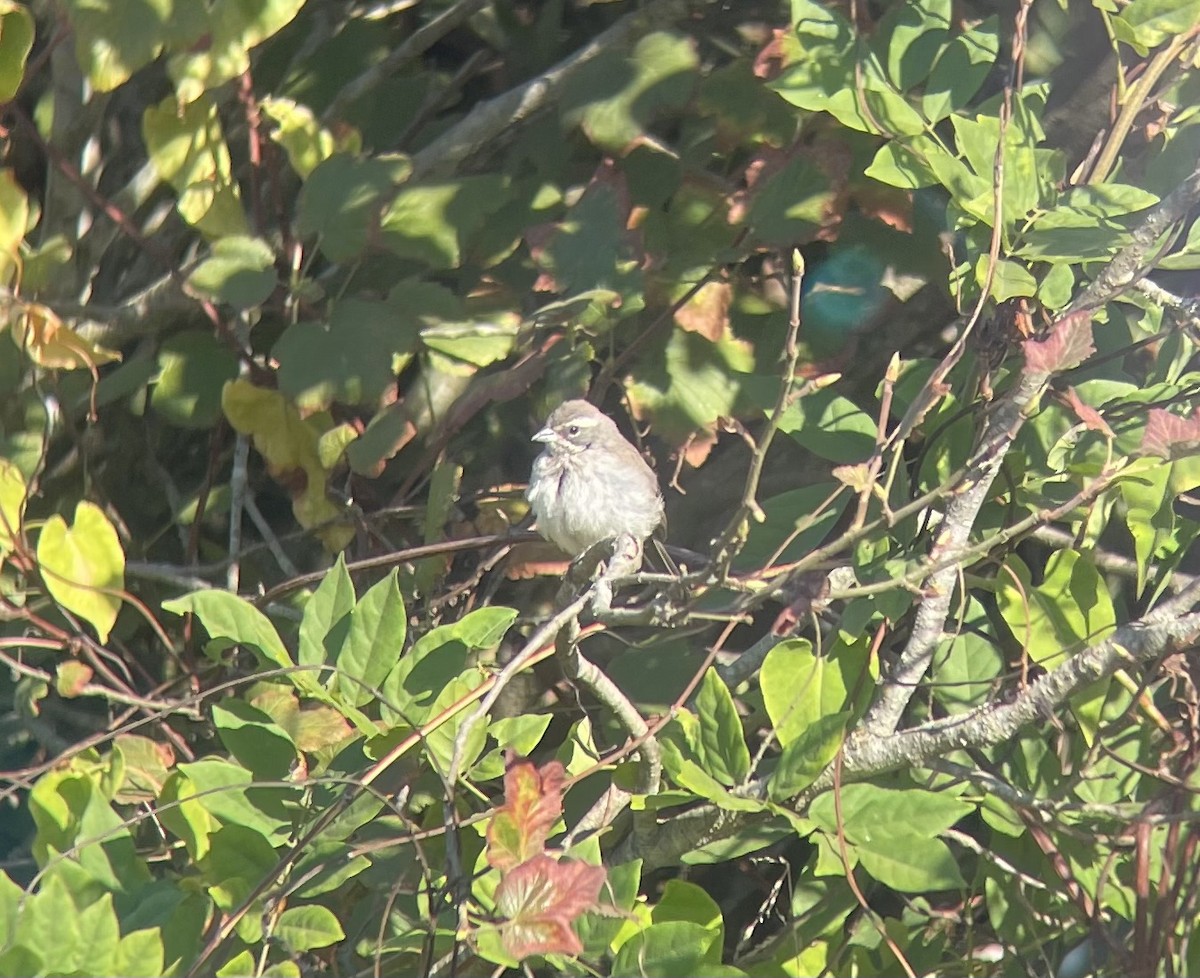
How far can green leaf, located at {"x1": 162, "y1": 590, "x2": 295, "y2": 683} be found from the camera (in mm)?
2658

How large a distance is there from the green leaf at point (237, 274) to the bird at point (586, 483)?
732mm

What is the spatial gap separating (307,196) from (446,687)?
1.17m

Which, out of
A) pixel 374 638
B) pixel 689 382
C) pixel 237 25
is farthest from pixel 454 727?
pixel 237 25

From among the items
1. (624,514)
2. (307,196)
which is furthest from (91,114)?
(624,514)

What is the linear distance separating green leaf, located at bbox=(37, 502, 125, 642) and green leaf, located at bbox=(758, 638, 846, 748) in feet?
4.81

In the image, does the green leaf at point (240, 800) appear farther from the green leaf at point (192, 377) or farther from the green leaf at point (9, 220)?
the green leaf at point (9, 220)

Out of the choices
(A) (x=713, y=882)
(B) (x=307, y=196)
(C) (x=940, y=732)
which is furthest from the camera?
(A) (x=713, y=882)

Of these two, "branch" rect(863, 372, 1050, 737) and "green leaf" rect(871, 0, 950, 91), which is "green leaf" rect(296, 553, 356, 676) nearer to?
"branch" rect(863, 372, 1050, 737)

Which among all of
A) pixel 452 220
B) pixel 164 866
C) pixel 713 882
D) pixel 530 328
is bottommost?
pixel 713 882

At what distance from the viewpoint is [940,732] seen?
2.61m

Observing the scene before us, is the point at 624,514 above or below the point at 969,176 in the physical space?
below

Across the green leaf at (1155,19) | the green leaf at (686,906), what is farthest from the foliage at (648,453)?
the green leaf at (686,906)

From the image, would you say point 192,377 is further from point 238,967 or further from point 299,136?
point 238,967

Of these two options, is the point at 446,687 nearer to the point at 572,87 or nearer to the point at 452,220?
the point at 452,220
